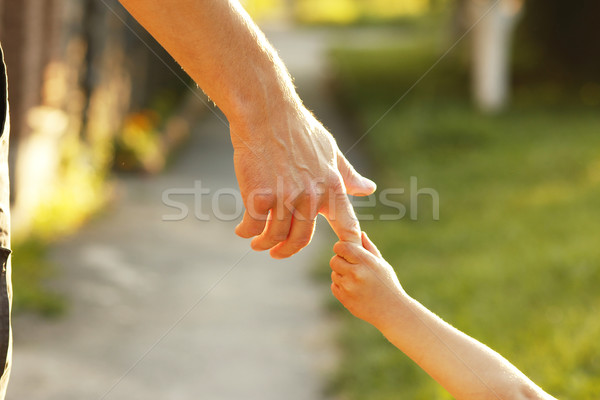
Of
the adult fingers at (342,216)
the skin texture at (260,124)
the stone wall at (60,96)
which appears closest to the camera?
the skin texture at (260,124)

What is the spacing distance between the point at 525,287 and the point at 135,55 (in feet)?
18.6

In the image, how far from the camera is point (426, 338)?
4.71ft

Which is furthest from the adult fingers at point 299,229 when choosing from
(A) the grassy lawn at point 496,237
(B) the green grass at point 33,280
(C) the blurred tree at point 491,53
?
(C) the blurred tree at point 491,53

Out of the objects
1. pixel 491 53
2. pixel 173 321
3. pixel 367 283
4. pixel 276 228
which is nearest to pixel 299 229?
pixel 276 228

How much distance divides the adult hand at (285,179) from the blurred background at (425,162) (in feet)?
4.93

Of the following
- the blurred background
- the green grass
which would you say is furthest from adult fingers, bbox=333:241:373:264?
the green grass

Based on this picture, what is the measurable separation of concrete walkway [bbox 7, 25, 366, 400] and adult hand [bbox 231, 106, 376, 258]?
1.64 m

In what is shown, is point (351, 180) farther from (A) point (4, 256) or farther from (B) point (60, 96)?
(B) point (60, 96)

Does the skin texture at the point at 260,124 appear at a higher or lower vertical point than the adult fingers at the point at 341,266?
higher

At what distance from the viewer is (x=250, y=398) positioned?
9.63 ft

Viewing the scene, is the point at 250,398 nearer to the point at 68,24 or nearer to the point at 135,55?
the point at 68,24

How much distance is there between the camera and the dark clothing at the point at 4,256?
123cm

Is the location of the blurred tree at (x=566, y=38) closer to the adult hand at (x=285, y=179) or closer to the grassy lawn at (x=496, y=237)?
the grassy lawn at (x=496, y=237)

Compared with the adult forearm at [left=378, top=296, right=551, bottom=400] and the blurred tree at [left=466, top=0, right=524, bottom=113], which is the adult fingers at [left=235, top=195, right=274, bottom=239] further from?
the blurred tree at [left=466, top=0, right=524, bottom=113]
